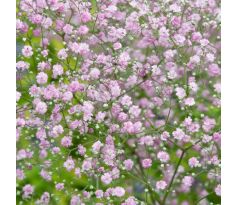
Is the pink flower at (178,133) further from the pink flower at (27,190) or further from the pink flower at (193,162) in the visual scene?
the pink flower at (27,190)

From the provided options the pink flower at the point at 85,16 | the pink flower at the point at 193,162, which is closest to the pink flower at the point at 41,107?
the pink flower at the point at 85,16

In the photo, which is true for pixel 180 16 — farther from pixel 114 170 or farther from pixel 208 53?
pixel 114 170

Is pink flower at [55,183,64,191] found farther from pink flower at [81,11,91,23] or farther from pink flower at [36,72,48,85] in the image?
pink flower at [81,11,91,23]

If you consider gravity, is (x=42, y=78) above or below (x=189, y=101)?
above

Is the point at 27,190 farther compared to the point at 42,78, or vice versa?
the point at 27,190

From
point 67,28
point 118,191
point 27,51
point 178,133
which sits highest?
point 67,28

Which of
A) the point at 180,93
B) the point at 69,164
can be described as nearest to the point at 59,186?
the point at 69,164

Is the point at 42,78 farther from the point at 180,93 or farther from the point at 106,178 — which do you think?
the point at 180,93

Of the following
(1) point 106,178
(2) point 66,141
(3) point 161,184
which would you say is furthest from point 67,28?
(3) point 161,184
